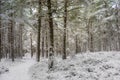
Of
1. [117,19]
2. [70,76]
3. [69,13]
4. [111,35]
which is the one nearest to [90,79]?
[70,76]

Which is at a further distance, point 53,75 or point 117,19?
point 117,19

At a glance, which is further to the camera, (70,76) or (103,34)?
(103,34)

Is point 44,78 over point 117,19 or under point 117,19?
under

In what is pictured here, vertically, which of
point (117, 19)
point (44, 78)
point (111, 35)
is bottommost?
point (44, 78)

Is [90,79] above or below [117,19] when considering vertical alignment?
below

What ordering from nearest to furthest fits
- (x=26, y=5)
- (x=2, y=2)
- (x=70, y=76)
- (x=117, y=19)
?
(x=70, y=76), (x=26, y=5), (x=2, y=2), (x=117, y=19)

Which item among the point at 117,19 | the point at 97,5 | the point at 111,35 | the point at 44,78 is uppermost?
the point at 97,5

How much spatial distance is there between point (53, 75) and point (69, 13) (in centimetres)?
941

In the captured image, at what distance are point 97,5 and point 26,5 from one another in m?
14.8

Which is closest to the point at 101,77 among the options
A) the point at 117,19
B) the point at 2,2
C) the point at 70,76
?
the point at 70,76

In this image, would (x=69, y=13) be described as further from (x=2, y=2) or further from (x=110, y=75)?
(x=110, y=75)

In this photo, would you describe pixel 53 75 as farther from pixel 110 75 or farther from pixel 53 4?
pixel 53 4

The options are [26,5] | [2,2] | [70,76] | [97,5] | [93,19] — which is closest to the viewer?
[70,76]

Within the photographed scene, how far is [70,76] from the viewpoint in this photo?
441 inches
